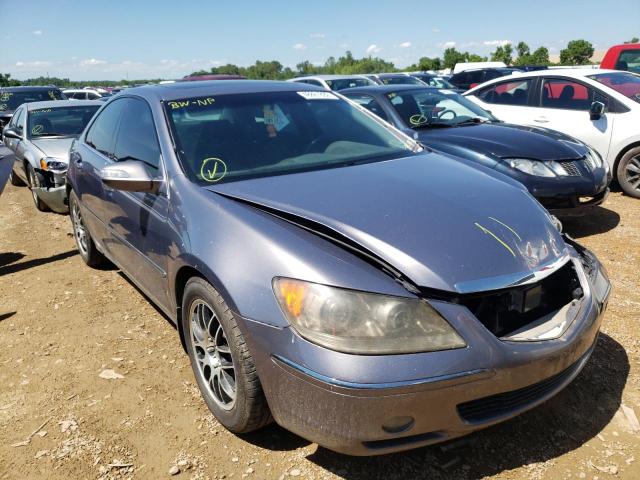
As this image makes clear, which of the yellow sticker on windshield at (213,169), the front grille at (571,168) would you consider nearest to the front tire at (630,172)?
the front grille at (571,168)

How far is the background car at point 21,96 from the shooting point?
39.7 ft

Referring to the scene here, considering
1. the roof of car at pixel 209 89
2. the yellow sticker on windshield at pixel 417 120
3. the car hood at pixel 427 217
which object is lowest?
the car hood at pixel 427 217

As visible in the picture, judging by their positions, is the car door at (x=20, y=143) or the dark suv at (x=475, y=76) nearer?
the car door at (x=20, y=143)

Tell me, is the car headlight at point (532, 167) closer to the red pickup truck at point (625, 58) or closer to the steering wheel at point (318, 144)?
the steering wheel at point (318, 144)

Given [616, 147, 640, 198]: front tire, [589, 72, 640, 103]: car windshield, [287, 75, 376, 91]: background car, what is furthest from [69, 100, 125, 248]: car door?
[287, 75, 376, 91]: background car

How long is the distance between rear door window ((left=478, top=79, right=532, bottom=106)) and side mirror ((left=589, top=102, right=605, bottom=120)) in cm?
104

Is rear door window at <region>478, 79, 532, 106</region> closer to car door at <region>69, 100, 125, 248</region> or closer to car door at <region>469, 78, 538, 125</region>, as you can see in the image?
car door at <region>469, 78, 538, 125</region>

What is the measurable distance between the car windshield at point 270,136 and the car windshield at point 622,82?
5263 millimetres

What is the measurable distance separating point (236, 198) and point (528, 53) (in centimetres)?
6231

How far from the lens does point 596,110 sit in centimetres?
668

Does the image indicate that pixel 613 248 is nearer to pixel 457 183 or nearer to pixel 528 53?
pixel 457 183

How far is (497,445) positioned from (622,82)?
23.0 ft

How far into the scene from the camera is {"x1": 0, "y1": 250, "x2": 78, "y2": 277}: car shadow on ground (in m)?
5.12

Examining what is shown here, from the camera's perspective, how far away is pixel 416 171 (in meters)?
2.88
